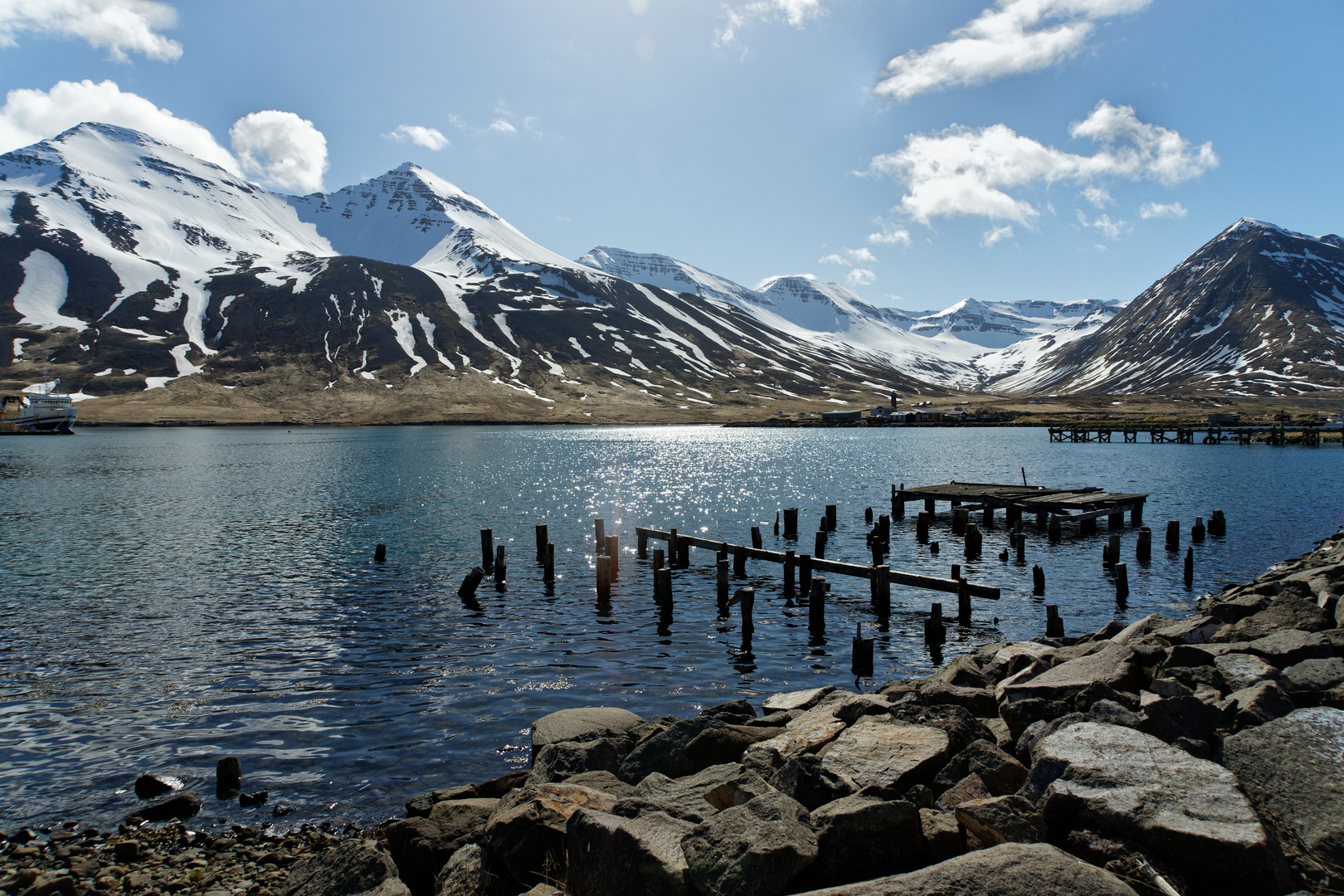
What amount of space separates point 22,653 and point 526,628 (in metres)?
13.7

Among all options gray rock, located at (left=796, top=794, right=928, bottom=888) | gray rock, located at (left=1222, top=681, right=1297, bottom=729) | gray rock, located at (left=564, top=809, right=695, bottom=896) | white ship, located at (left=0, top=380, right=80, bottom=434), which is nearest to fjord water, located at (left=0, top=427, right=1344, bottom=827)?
gray rock, located at (left=564, top=809, right=695, bottom=896)

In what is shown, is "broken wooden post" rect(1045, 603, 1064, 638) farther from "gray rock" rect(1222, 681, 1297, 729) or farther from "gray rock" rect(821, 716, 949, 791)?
"gray rock" rect(821, 716, 949, 791)

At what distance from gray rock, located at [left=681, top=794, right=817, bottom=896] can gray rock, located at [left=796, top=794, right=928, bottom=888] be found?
0.69ft

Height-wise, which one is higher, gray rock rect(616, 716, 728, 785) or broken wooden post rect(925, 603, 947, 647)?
gray rock rect(616, 716, 728, 785)

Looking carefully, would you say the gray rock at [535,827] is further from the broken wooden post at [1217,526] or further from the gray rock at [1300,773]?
the broken wooden post at [1217,526]

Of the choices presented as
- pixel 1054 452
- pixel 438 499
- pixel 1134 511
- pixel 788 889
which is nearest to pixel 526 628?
pixel 788 889

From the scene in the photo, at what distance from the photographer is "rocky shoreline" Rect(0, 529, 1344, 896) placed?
7.01 meters

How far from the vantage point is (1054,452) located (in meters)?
103

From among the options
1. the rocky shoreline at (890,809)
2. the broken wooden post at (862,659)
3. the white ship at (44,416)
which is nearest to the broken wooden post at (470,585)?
the rocky shoreline at (890,809)

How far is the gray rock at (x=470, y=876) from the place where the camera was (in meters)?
8.83

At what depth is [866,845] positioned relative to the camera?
7758 millimetres

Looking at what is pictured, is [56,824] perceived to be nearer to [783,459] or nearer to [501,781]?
[501,781]

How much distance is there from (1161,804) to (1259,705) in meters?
3.57

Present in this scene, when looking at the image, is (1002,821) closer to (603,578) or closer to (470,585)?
(603,578)
